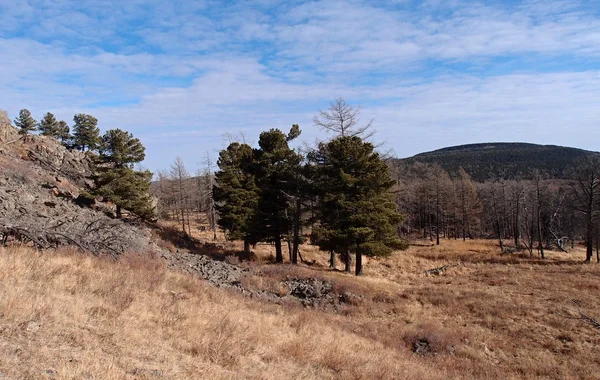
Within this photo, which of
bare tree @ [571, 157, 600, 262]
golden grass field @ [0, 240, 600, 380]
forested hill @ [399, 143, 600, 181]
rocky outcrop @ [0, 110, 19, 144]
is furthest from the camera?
forested hill @ [399, 143, 600, 181]

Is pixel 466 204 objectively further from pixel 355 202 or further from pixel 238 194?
pixel 238 194

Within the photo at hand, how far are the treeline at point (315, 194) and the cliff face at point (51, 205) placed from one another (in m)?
8.12

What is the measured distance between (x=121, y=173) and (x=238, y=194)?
28.7 ft

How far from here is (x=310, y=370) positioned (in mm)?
7668

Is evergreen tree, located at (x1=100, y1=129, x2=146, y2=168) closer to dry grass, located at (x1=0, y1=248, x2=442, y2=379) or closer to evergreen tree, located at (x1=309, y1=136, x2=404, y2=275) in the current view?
evergreen tree, located at (x1=309, y1=136, x2=404, y2=275)

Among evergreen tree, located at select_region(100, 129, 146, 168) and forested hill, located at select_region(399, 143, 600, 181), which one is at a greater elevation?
forested hill, located at select_region(399, 143, 600, 181)

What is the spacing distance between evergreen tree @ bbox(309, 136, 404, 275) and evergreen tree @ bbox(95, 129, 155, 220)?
13447 mm

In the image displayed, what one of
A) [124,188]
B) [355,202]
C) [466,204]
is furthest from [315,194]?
[466,204]

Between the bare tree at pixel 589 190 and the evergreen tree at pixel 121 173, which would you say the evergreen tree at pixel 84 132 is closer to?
the evergreen tree at pixel 121 173

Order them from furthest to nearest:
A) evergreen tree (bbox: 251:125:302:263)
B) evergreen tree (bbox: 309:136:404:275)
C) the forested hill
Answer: the forested hill < evergreen tree (bbox: 251:125:302:263) < evergreen tree (bbox: 309:136:404:275)

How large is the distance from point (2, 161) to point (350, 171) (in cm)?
2496

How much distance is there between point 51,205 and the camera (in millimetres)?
22734

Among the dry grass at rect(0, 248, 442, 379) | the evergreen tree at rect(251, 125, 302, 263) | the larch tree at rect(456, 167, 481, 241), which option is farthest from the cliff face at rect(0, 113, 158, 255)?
the larch tree at rect(456, 167, 481, 241)

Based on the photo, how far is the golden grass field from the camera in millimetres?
6148
